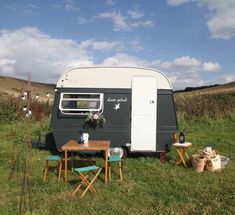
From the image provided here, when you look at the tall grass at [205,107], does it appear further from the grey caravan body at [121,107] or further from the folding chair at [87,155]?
the folding chair at [87,155]

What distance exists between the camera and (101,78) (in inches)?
392

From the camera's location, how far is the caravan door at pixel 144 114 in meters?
9.80

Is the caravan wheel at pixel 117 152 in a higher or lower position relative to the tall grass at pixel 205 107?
lower

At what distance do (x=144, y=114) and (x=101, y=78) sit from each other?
167cm

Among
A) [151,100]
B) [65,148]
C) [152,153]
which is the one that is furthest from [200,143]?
[65,148]

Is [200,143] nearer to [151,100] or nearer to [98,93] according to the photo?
[151,100]

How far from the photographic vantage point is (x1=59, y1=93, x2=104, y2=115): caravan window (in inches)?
388

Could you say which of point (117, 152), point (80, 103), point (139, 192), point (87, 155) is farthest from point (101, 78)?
point (139, 192)

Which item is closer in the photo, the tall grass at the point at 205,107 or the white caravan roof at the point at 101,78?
the white caravan roof at the point at 101,78

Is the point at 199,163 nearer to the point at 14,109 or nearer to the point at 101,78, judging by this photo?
the point at 101,78

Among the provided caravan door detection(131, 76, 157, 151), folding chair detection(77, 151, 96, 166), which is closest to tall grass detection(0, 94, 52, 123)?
folding chair detection(77, 151, 96, 166)

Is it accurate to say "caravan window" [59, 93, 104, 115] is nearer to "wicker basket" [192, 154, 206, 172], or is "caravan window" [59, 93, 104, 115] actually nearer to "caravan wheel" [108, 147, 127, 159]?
"caravan wheel" [108, 147, 127, 159]

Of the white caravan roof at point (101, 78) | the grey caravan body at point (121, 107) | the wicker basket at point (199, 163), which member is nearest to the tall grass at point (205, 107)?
the grey caravan body at point (121, 107)

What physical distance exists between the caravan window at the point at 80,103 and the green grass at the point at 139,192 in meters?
1.54
